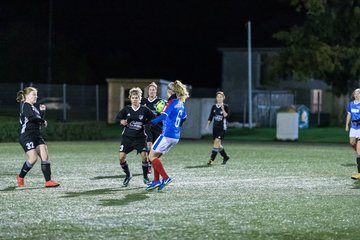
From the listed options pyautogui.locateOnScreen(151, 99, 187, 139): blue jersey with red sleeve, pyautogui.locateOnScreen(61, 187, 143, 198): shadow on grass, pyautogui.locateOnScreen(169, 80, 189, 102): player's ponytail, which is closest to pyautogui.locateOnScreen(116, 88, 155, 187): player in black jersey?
pyautogui.locateOnScreen(61, 187, 143, 198): shadow on grass

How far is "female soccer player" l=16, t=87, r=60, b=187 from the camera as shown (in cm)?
1449

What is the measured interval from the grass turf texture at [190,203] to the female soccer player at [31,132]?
324 mm

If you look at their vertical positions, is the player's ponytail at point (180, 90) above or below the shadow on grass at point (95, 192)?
above

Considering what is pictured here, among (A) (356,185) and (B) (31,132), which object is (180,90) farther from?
(A) (356,185)

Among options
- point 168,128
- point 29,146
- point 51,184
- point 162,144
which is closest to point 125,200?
point 162,144

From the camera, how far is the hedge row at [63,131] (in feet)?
99.7

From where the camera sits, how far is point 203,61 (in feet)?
259

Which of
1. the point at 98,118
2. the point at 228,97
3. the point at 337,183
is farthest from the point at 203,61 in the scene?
the point at 337,183

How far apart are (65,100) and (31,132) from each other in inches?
1083

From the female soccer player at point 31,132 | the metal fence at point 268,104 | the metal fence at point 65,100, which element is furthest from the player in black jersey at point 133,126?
the metal fence at point 268,104

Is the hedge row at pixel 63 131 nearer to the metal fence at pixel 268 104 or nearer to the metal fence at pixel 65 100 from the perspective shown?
the metal fence at pixel 65 100

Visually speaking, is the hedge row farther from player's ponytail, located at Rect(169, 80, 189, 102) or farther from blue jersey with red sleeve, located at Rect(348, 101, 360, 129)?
player's ponytail, located at Rect(169, 80, 189, 102)

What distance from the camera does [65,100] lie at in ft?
138

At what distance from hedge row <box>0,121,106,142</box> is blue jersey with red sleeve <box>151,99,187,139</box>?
17.4 m
